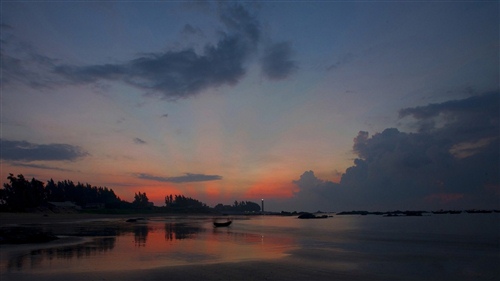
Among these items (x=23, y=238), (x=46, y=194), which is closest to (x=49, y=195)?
(x=46, y=194)

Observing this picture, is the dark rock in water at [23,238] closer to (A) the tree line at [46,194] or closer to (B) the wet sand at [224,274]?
(B) the wet sand at [224,274]

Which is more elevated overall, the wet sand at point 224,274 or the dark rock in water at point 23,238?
the dark rock in water at point 23,238

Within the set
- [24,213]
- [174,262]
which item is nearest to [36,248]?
[174,262]

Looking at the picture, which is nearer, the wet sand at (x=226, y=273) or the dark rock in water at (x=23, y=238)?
the wet sand at (x=226, y=273)

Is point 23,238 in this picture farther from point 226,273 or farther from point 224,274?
point 224,274

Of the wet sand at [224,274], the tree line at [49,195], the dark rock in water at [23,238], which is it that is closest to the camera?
the wet sand at [224,274]

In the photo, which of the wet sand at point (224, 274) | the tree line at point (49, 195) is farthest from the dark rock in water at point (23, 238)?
the tree line at point (49, 195)

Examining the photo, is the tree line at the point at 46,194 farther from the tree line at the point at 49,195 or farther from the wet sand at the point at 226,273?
the wet sand at the point at 226,273

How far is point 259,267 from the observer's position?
25.4 m

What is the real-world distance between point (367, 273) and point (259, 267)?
7.10m

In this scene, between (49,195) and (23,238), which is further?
(49,195)

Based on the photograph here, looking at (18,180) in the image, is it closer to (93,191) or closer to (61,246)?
(93,191)

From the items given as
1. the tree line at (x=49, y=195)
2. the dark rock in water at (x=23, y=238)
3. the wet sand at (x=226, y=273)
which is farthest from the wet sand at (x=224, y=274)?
the tree line at (x=49, y=195)

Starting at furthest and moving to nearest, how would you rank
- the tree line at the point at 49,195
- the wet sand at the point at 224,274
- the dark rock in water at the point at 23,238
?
the tree line at the point at 49,195, the dark rock in water at the point at 23,238, the wet sand at the point at 224,274
